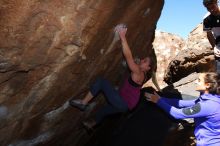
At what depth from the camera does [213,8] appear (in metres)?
7.04

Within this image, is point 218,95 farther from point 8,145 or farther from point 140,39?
point 8,145

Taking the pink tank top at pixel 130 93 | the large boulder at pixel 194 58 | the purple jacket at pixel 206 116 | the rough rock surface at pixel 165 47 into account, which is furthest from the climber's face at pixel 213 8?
the rough rock surface at pixel 165 47

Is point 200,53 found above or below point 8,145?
below

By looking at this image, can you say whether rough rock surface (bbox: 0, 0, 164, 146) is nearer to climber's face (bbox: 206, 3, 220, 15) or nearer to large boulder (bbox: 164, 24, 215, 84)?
climber's face (bbox: 206, 3, 220, 15)

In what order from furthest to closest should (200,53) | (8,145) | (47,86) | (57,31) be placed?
(200,53), (8,145), (47,86), (57,31)

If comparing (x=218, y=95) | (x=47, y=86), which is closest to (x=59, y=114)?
(x=47, y=86)

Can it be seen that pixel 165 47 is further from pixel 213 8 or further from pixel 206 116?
pixel 206 116

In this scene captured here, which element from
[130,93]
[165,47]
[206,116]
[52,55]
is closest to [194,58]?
[165,47]

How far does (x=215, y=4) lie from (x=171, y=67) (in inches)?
241

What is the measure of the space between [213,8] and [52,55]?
11.9 ft

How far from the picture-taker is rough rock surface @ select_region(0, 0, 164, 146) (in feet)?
16.3

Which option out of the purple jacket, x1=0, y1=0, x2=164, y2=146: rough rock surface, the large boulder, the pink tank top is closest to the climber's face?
x1=0, y1=0, x2=164, y2=146: rough rock surface

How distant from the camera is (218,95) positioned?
5.39 m

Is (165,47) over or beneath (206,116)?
beneath
